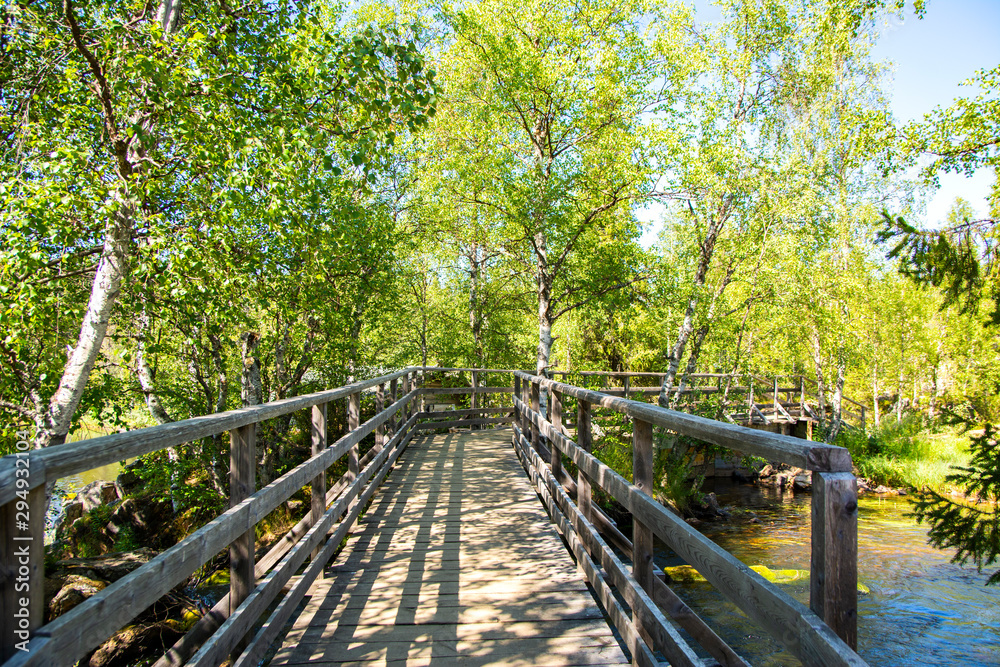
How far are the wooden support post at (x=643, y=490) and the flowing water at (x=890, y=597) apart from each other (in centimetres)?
522

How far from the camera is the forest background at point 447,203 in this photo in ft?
17.3

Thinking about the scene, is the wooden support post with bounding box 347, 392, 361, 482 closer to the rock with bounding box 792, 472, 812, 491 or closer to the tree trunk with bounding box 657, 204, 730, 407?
the tree trunk with bounding box 657, 204, 730, 407

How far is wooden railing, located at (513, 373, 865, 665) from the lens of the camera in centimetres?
150

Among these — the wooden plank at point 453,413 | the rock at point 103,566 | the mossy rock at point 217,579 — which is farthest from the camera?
the wooden plank at point 453,413

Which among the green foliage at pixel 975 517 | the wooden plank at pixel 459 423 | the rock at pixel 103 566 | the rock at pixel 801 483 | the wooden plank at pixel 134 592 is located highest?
the wooden plank at pixel 134 592

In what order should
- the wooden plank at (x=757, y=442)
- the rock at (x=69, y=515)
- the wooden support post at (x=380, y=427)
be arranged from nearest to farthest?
1. the wooden plank at (x=757, y=442)
2. the wooden support post at (x=380, y=427)
3. the rock at (x=69, y=515)

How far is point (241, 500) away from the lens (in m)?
2.71

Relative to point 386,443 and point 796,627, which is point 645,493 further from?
point 386,443

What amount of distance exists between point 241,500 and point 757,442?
7.31 feet

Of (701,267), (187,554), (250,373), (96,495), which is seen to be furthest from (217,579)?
(701,267)

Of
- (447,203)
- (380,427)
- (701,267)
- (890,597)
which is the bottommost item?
(890,597)

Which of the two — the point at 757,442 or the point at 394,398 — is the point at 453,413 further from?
the point at 757,442

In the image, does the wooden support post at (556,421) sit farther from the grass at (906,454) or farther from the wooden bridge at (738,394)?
the grass at (906,454)

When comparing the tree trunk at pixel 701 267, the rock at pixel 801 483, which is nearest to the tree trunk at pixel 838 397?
the rock at pixel 801 483
